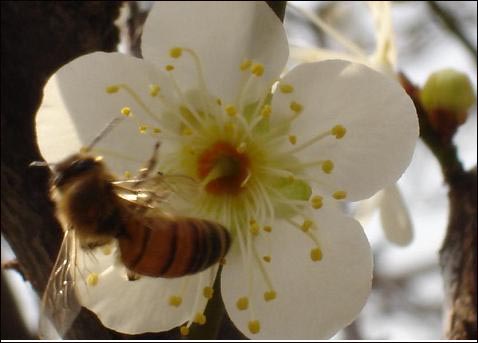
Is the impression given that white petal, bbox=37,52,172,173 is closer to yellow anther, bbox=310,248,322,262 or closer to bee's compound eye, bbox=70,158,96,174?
bee's compound eye, bbox=70,158,96,174

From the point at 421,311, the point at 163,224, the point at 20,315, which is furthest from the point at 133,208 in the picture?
the point at 421,311

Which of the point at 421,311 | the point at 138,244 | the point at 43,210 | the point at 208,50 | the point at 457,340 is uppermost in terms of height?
the point at 208,50

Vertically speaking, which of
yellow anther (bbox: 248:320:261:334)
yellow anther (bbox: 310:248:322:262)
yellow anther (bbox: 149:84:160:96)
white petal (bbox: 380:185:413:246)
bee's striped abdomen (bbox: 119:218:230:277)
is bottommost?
white petal (bbox: 380:185:413:246)

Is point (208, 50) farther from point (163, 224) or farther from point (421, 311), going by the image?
point (421, 311)

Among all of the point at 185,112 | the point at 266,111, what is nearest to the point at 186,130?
the point at 185,112

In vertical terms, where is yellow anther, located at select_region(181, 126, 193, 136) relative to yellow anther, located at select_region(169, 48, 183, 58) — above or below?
below

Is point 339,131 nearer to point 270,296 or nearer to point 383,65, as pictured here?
point 270,296

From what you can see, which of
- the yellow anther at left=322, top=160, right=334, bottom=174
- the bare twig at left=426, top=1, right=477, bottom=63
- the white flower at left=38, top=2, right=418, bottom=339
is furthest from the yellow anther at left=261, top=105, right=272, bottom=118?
the bare twig at left=426, top=1, right=477, bottom=63
